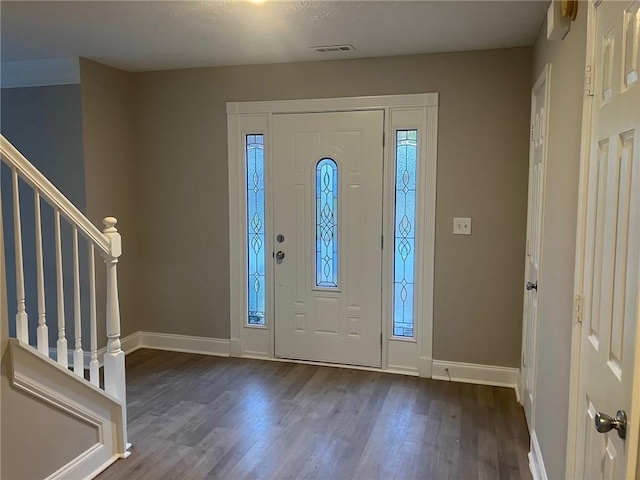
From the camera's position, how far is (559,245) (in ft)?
7.09

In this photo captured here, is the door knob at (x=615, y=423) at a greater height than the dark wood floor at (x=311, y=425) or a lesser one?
greater

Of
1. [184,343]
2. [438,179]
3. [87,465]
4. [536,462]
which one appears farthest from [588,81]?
[184,343]

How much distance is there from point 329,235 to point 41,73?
8.22ft

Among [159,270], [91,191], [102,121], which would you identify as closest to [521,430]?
[159,270]

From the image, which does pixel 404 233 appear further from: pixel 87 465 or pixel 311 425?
pixel 87 465

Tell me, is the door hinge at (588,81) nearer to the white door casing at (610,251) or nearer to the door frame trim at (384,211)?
the white door casing at (610,251)

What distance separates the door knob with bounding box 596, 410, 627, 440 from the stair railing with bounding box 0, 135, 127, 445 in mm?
2173

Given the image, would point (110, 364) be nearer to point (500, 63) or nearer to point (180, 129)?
point (180, 129)

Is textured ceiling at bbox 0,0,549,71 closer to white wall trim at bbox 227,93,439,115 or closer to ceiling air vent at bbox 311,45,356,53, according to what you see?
ceiling air vent at bbox 311,45,356,53

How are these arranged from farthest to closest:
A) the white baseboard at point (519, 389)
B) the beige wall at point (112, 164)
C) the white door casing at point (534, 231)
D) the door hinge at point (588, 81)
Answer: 1. the beige wall at point (112, 164)
2. the white baseboard at point (519, 389)
3. the white door casing at point (534, 231)
4. the door hinge at point (588, 81)

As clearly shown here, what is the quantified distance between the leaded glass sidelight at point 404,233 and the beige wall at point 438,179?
7.6 inches

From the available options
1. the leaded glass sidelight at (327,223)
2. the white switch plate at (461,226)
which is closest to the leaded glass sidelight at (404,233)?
the white switch plate at (461,226)

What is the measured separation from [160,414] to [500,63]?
3.23 metres

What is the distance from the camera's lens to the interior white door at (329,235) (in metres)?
3.81
